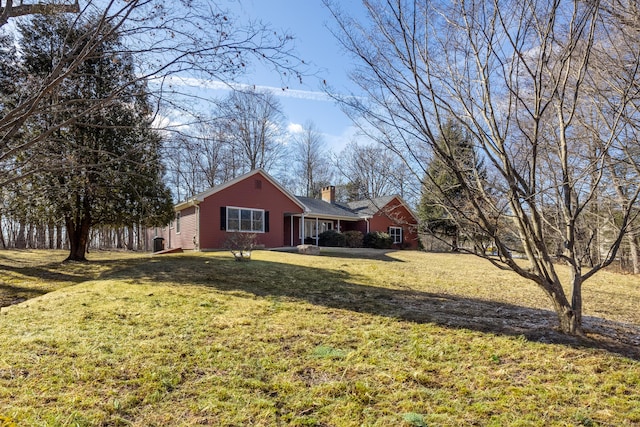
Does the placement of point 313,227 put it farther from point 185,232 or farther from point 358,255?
point 185,232

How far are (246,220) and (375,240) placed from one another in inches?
327

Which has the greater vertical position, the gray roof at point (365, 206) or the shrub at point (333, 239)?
the gray roof at point (365, 206)

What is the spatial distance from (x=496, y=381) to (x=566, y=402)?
47 centimetres

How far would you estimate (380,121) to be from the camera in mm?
4367

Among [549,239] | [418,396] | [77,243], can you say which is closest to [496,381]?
[418,396]

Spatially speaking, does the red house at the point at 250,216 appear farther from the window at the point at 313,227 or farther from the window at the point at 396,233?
the window at the point at 396,233

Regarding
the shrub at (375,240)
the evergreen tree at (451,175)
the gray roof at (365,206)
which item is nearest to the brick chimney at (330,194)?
the gray roof at (365,206)

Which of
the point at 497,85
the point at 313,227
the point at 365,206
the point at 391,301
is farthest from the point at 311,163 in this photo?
the point at 497,85

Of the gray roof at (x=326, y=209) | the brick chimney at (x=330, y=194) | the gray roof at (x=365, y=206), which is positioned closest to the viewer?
the gray roof at (x=326, y=209)

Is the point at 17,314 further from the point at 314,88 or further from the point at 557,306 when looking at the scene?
the point at 557,306

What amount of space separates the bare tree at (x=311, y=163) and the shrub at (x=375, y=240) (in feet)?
40.0

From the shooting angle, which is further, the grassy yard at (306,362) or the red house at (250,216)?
→ the red house at (250,216)

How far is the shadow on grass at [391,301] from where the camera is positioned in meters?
4.21

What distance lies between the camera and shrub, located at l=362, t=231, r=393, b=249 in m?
22.2
